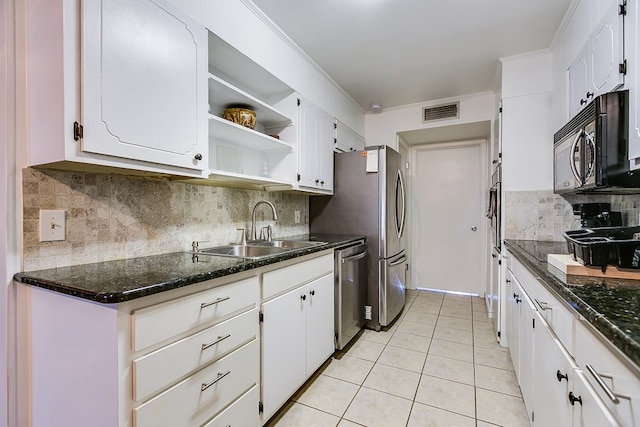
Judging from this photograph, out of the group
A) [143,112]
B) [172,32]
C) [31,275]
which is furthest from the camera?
[172,32]

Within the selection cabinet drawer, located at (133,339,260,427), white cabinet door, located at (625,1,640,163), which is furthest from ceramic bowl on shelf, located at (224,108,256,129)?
white cabinet door, located at (625,1,640,163)

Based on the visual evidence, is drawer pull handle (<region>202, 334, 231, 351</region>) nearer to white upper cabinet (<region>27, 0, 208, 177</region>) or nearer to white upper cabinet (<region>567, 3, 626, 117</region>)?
white upper cabinet (<region>27, 0, 208, 177</region>)

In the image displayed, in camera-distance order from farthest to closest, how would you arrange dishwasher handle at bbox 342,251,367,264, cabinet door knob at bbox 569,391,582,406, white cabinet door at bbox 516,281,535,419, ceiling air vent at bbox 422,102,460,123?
ceiling air vent at bbox 422,102,460,123 → dishwasher handle at bbox 342,251,367,264 → white cabinet door at bbox 516,281,535,419 → cabinet door knob at bbox 569,391,582,406

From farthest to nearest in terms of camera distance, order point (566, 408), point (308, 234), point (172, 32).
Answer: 1. point (308, 234)
2. point (172, 32)
3. point (566, 408)

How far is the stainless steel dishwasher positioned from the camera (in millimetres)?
2287

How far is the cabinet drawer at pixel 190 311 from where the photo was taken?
933mm

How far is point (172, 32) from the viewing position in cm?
133

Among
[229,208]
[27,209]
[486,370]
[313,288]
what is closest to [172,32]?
[27,209]

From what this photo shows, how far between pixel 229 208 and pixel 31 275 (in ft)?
3.70

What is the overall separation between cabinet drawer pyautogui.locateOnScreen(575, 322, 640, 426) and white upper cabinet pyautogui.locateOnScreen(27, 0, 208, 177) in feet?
5.07

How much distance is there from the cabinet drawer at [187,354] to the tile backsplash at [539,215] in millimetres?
2231

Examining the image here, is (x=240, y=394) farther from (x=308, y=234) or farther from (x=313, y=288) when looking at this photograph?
(x=308, y=234)

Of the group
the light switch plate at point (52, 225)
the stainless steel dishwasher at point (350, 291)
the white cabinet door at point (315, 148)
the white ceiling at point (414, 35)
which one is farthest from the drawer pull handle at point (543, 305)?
the light switch plate at point (52, 225)

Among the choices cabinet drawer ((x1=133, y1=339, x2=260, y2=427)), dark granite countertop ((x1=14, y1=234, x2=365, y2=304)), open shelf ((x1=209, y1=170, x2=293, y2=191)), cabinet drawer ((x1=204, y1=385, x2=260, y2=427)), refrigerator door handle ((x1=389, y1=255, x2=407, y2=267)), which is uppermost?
open shelf ((x1=209, y1=170, x2=293, y2=191))
